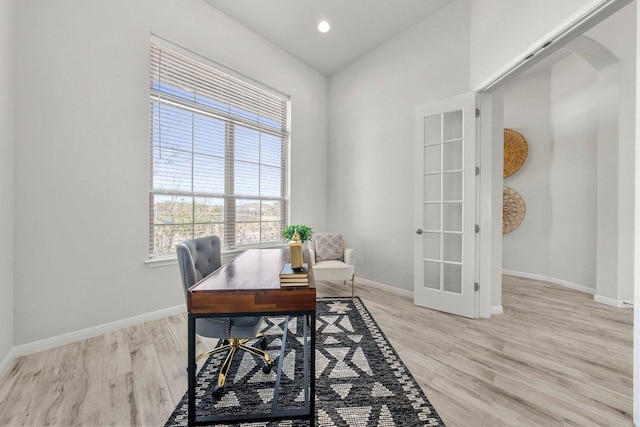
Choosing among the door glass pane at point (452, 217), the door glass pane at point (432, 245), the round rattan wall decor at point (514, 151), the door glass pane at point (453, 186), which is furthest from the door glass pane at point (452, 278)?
the round rattan wall decor at point (514, 151)

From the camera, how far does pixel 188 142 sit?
9.36 feet

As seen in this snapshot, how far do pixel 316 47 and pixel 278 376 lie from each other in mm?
4117

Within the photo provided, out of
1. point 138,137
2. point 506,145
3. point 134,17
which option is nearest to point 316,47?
point 134,17

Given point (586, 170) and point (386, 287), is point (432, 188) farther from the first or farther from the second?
point (586, 170)

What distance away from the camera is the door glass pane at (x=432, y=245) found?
2.96 meters

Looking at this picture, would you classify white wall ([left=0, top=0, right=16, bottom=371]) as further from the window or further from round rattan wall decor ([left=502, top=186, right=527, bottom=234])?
A: round rattan wall decor ([left=502, top=186, right=527, bottom=234])

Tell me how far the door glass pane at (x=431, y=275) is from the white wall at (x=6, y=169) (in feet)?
12.0

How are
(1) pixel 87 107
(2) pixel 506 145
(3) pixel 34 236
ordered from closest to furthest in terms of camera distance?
(3) pixel 34 236, (1) pixel 87 107, (2) pixel 506 145

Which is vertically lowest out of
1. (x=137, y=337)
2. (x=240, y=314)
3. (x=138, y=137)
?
(x=137, y=337)

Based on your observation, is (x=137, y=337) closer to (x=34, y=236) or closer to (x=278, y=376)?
(x=34, y=236)

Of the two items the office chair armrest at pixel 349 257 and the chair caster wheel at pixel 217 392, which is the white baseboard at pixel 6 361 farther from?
the office chair armrest at pixel 349 257

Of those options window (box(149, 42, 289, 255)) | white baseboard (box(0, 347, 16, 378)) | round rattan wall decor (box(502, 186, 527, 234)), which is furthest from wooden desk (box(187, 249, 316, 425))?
round rattan wall decor (box(502, 186, 527, 234))

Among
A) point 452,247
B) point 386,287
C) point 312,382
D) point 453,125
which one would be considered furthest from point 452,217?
point 312,382

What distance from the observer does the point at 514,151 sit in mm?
4441
